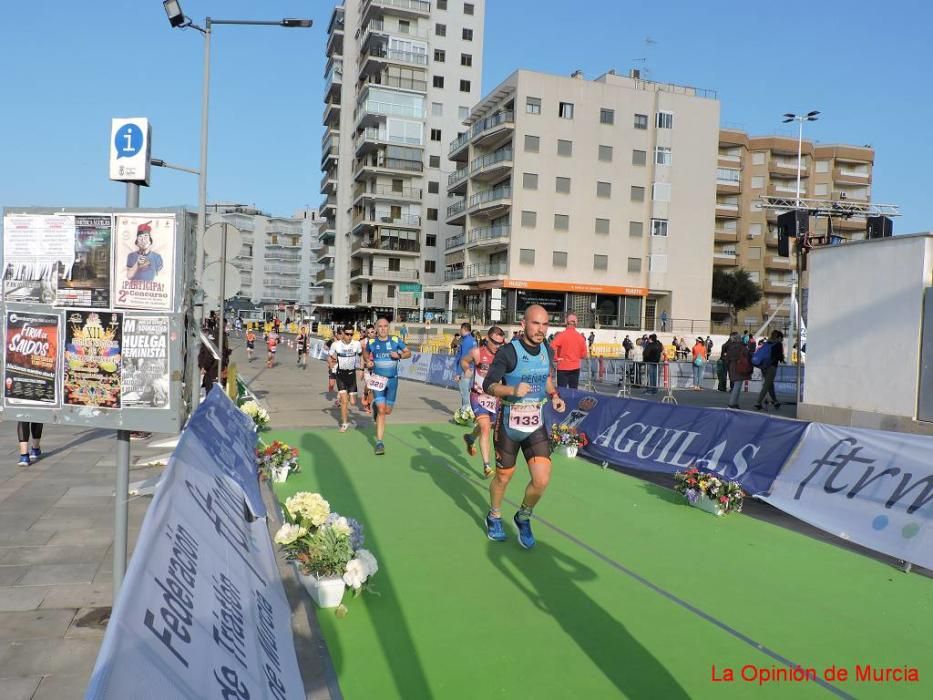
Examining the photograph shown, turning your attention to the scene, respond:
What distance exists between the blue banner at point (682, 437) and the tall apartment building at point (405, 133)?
57.9 metres

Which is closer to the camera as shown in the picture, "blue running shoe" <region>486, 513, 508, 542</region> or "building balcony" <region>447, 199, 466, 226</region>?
"blue running shoe" <region>486, 513, 508, 542</region>

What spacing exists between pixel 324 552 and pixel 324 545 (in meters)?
0.05

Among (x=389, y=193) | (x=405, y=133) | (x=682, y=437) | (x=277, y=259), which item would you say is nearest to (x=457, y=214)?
(x=389, y=193)

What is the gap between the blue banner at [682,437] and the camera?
25.2 feet

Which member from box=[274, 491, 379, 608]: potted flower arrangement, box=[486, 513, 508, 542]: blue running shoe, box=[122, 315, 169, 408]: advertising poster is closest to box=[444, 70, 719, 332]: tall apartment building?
box=[486, 513, 508, 542]: blue running shoe

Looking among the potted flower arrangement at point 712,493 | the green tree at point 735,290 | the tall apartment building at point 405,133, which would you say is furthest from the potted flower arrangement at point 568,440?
the green tree at point 735,290

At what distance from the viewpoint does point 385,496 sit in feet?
26.4

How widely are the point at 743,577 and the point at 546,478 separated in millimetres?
1761

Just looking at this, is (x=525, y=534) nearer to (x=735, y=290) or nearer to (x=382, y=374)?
(x=382, y=374)

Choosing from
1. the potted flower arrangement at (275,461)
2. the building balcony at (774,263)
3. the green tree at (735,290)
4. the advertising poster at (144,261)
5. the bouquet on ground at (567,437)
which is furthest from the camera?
the building balcony at (774,263)

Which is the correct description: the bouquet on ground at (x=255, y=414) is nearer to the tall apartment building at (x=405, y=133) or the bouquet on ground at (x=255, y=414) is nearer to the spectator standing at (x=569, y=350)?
the spectator standing at (x=569, y=350)

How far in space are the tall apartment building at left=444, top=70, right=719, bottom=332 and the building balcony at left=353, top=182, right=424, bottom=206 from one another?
15.1 metres

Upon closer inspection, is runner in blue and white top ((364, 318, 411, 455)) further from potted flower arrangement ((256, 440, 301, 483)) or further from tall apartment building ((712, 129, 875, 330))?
tall apartment building ((712, 129, 875, 330))

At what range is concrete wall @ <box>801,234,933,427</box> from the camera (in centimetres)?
1200
